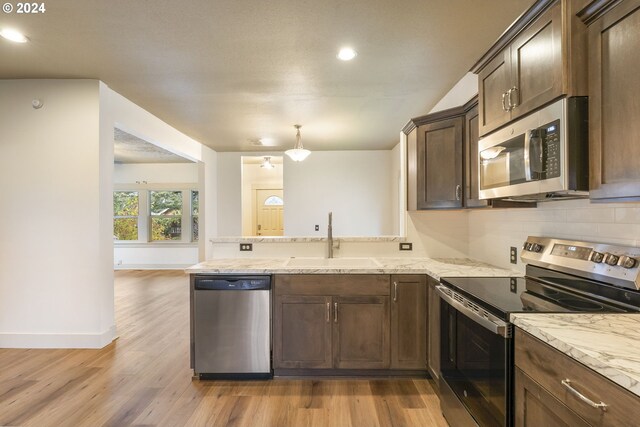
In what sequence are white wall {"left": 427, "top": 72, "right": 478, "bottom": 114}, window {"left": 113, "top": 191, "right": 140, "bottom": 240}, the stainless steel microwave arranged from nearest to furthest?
the stainless steel microwave < white wall {"left": 427, "top": 72, "right": 478, "bottom": 114} < window {"left": 113, "top": 191, "right": 140, "bottom": 240}

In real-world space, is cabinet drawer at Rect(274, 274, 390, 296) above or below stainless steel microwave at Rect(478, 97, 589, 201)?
below

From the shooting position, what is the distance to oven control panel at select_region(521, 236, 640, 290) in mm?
1268

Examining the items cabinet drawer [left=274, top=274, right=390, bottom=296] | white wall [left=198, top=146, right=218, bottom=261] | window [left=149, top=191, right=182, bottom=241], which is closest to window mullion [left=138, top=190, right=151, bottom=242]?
window [left=149, top=191, right=182, bottom=241]

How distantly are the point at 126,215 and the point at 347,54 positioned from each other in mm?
7093

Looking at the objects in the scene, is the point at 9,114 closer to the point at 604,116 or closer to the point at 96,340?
the point at 96,340

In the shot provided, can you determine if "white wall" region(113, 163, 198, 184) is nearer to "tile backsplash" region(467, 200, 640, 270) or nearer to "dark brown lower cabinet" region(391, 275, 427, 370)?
"dark brown lower cabinet" region(391, 275, 427, 370)

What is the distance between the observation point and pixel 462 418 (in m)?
1.62

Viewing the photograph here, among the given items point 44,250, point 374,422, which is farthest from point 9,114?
point 374,422

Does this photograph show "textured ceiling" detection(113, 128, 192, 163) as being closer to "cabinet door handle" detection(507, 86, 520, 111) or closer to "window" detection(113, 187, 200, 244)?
"window" detection(113, 187, 200, 244)

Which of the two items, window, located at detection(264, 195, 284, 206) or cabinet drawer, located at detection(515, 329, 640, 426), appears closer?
cabinet drawer, located at detection(515, 329, 640, 426)

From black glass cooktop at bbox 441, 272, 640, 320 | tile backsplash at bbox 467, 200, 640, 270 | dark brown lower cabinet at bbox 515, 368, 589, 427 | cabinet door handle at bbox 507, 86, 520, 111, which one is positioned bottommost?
dark brown lower cabinet at bbox 515, 368, 589, 427

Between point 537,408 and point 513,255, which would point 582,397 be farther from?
point 513,255

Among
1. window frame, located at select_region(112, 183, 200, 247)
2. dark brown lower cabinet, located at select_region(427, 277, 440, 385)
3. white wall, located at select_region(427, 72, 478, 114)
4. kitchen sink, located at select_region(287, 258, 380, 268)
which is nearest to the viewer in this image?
dark brown lower cabinet, located at select_region(427, 277, 440, 385)

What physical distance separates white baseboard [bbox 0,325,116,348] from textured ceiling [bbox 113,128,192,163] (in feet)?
9.56
